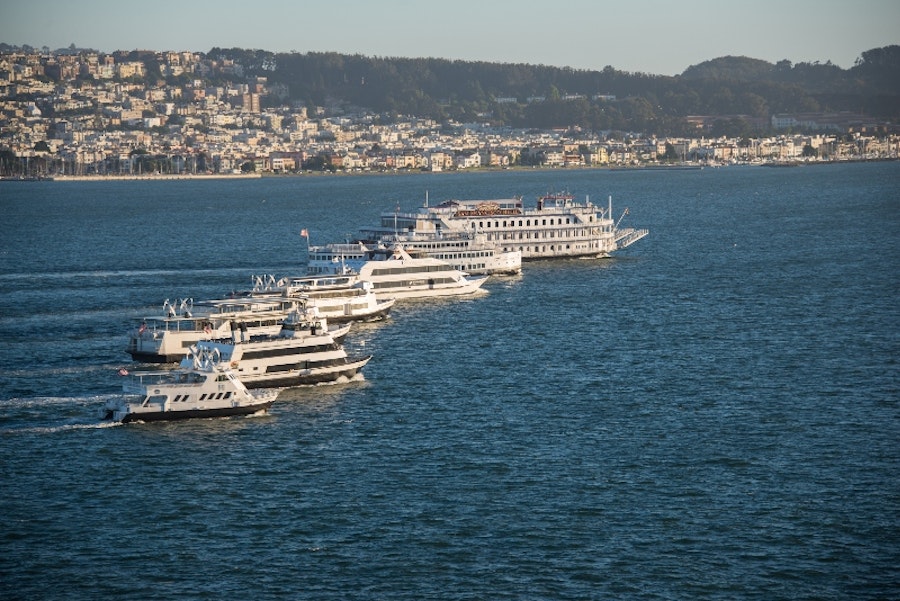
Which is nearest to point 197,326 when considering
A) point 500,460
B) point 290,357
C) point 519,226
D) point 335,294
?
point 290,357

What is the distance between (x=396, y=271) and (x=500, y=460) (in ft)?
103

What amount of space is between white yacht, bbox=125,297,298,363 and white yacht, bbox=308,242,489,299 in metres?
12.7

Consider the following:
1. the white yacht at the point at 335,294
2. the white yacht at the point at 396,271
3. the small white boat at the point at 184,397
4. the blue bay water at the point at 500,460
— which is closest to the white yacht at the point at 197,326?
the blue bay water at the point at 500,460

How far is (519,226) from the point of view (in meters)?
86.2

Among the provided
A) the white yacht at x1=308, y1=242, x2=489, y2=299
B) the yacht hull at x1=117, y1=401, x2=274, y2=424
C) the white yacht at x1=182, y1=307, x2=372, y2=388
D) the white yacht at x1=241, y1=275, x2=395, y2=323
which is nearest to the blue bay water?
the yacht hull at x1=117, y1=401, x2=274, y2=424

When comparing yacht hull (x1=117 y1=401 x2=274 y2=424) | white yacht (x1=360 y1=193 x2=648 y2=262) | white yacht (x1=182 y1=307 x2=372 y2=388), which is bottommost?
yacht hull (x1=117 y1=401 x2=274 y2=424)

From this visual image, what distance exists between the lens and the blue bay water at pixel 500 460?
30.0 metres

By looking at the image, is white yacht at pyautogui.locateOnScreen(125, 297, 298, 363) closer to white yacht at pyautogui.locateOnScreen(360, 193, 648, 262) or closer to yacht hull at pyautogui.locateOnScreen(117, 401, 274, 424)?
yacht hull at pyautogui.locateOnScreen(117, 401, 274, 424)

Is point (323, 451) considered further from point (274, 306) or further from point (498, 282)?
point (498, 282)

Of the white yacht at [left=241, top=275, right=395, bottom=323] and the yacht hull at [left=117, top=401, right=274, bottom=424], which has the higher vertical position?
the white yacht at [left=241, top=275, right=395, bottom=323]

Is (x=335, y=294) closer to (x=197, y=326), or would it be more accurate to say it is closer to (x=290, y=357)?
(x=197, y=326)

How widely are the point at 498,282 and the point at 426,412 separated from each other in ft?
110

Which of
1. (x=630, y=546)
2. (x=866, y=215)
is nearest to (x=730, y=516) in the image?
(x=630, y=546)

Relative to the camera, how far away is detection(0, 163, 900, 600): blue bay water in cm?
3002
